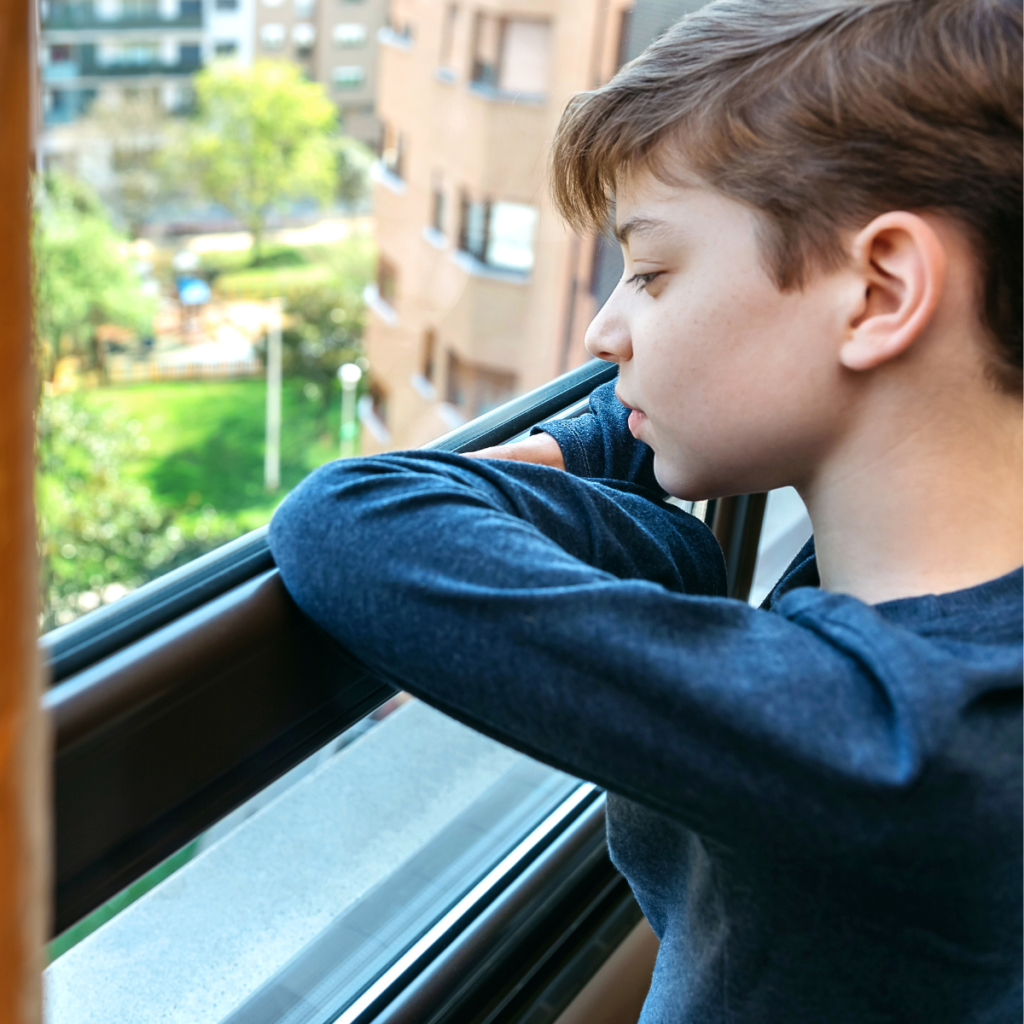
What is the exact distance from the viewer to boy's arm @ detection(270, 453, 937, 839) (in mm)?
398

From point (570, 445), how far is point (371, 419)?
30.1 ft

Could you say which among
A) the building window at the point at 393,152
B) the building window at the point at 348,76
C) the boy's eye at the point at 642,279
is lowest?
the building window at the point at 393,152

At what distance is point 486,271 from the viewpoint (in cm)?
852

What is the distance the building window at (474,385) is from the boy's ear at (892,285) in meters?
8.08

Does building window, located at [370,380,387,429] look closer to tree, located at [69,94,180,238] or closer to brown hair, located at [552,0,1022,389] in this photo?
tree, located at [69,94,180,238]

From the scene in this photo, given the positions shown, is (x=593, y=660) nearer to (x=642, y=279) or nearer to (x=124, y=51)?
(x=642, y=279)

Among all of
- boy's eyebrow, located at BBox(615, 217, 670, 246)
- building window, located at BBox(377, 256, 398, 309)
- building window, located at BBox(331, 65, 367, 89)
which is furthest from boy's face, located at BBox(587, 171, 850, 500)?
building window, located at BBox(331, 65, 367, 89)

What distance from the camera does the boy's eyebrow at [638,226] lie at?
0.50 m

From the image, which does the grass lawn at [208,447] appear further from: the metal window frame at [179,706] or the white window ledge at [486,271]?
the metal window frame at [179,706]

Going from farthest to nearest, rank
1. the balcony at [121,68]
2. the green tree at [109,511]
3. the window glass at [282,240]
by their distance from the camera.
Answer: the balcony at [121,68] < the window glass at [282,240] < the green tree at [109,511]

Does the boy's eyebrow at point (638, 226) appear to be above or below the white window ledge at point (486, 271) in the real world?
above

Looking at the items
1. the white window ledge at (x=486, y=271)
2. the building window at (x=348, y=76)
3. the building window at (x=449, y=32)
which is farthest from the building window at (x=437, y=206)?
the building window at (x=348, y=76)

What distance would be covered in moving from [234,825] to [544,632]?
1.86ft

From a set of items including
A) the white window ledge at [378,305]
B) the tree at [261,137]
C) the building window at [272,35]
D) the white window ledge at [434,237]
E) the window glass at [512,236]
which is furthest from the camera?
the white window ledge at [378,305]
